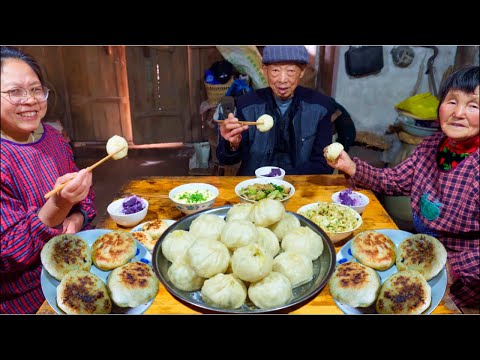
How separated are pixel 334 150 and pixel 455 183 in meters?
0.59

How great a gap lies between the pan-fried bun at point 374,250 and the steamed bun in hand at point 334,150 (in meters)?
0.41


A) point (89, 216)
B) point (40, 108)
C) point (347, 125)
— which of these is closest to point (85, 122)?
point (40, 108)

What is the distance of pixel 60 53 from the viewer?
1.64 meters

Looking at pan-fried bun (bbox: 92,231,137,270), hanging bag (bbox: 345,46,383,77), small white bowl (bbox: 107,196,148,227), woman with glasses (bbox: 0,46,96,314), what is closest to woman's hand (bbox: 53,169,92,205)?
woman with glasses (bbox: 0,46,96,314)

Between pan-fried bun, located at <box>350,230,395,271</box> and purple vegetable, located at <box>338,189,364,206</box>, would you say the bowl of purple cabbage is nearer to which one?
purple vegetable, located at <box>338,189,364,206</box>

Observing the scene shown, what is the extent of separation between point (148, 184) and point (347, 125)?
1225mm

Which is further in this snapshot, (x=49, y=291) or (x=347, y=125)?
(x=347, y=125)

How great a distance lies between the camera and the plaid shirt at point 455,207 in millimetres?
1555

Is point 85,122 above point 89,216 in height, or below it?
above

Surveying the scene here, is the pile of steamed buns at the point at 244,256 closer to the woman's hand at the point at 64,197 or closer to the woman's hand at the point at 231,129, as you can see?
the woman's hand at the point at 64,197

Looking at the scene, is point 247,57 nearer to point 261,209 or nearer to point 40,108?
point 261,209

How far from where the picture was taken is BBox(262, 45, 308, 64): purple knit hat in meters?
1.74

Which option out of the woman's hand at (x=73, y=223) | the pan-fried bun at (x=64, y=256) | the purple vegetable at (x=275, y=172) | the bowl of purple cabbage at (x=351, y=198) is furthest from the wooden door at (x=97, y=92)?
the bowl of purple cabbage at (x=351, y=198)

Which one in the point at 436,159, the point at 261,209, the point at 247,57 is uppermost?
the point at 247,57
